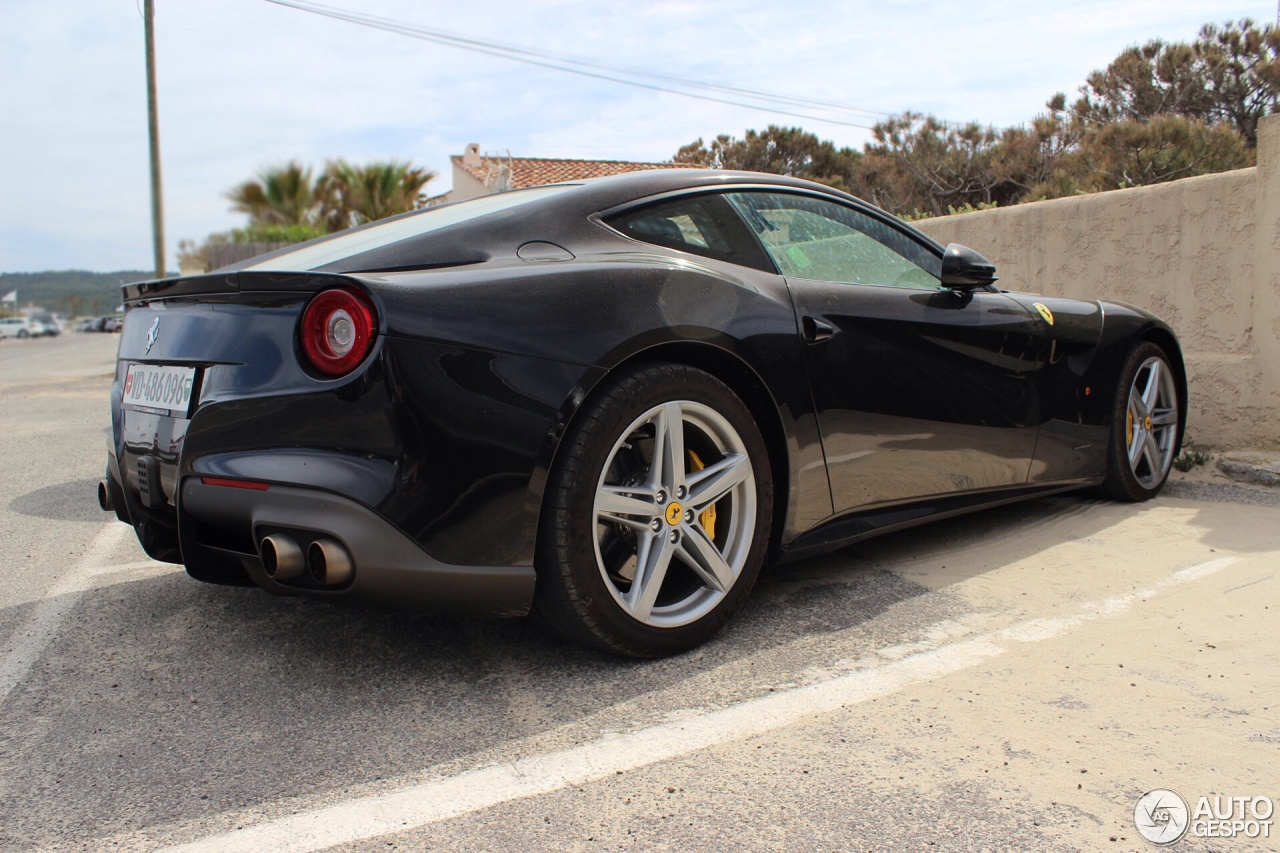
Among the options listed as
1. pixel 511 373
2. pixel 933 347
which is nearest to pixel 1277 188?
pixel 933 347

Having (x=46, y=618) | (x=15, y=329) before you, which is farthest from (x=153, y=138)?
A: (x=15, y=329)

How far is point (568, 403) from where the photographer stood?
2383 mm

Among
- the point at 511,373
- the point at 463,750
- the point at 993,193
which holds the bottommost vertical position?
the point at 463,750

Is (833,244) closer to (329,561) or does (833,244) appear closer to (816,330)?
(816,330)

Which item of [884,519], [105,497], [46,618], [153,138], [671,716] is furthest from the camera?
[153,138]

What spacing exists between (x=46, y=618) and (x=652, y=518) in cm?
197

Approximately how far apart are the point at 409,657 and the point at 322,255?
1.15 m

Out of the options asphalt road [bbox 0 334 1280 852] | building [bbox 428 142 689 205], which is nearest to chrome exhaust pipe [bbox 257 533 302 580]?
asphalt road [bbox 0 334 1280 852]

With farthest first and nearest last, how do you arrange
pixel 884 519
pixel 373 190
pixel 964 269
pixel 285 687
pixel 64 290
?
pixel 64 290 < pixel 373 190 < pixel 964 269 < pixel 884 519 < pixel 285 687

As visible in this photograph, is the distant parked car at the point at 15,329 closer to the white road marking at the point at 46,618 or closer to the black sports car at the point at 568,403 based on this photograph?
the white road marking at the point at 46,618

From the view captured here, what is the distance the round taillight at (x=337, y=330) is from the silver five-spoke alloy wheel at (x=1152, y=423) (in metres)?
3.44

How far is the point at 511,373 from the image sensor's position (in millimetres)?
2324

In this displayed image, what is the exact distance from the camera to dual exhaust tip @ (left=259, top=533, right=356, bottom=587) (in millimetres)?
2217

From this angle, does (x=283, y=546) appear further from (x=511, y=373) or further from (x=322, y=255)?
(x=322, y=255)
